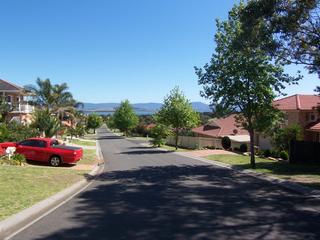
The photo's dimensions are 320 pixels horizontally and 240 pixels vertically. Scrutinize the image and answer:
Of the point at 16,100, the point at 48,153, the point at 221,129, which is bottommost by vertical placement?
the point at 48,153

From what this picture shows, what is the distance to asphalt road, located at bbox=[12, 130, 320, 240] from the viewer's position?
8891 millimetres

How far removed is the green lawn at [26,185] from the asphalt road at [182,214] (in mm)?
892

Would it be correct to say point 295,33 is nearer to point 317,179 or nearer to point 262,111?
point 317,179

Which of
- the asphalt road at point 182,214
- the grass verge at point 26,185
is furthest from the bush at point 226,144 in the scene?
the asphalt road at point 182,214

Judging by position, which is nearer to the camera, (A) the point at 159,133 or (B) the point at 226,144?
(B) the point at 226,144

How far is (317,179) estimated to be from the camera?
18.9m

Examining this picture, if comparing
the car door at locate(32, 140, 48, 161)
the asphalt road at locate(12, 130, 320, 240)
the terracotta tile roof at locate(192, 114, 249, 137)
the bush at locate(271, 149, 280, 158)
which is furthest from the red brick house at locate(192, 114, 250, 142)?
the asphalt road at locate(12, 130, 320, 240)

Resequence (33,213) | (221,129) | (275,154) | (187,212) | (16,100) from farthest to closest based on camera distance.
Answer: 1. (221,129)
2. (16,100)
3. (275,154)
4. (187,212)
5. (33,213)

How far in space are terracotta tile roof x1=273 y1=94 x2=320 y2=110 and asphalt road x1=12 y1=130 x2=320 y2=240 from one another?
28.7m

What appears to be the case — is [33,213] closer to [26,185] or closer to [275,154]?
[26,185]

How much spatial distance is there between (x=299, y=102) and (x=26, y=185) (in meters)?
36.2

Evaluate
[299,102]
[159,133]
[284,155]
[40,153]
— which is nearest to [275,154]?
[284,155]

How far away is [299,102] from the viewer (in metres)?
45.6

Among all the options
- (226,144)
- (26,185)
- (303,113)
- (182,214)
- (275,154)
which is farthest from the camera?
(226,144)
